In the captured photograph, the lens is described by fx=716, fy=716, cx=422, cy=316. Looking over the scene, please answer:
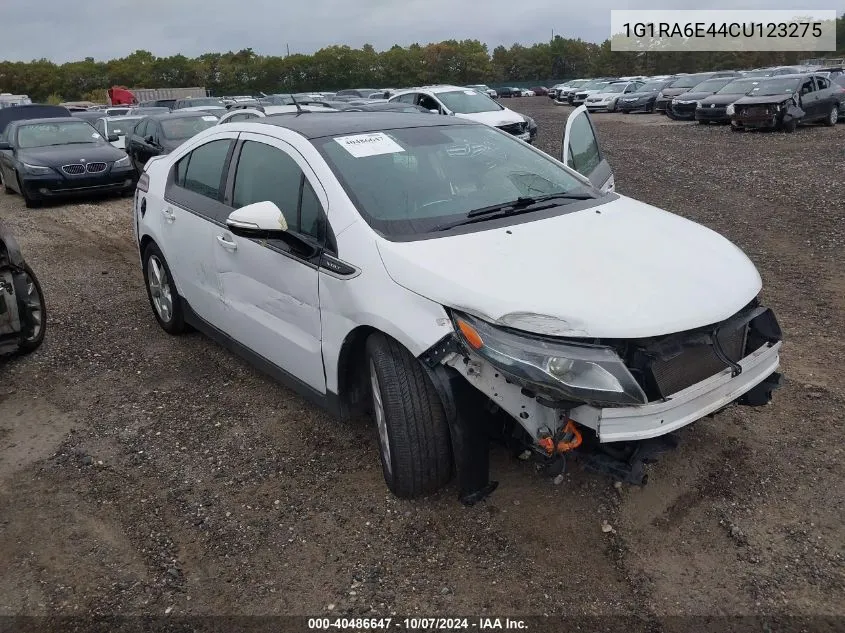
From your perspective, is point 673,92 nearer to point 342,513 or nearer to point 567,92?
point 567,92

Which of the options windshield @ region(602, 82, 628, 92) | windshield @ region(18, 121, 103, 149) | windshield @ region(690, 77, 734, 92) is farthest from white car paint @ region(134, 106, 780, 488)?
windshield @ region(602, 82, 628, 92)

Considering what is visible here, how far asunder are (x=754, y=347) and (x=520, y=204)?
4.22ft

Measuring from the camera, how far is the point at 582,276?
288cm

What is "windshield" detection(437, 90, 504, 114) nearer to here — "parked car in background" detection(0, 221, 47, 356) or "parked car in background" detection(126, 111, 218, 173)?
"parked car in background" detection(126, 111, 218, 173)

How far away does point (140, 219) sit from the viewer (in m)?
5.44

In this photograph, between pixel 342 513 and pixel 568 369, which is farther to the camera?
pixel 342 513

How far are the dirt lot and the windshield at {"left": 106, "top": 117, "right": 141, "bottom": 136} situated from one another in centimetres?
1287

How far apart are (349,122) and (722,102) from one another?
19435mm

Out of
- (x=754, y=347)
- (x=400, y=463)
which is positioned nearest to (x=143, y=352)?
(x=400, y=463)

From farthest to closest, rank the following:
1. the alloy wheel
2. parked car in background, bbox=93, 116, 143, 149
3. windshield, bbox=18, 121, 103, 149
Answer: parked car in background, bbox=93, 116, 143, 149
windshield, bbox=18, 121, 103, 149
the alloy wheel

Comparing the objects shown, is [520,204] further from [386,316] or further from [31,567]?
[31,567]

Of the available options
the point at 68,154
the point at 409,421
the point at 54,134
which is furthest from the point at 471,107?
the point at 409,421

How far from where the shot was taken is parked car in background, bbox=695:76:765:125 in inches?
805

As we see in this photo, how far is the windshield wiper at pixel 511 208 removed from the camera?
3.39 meters
